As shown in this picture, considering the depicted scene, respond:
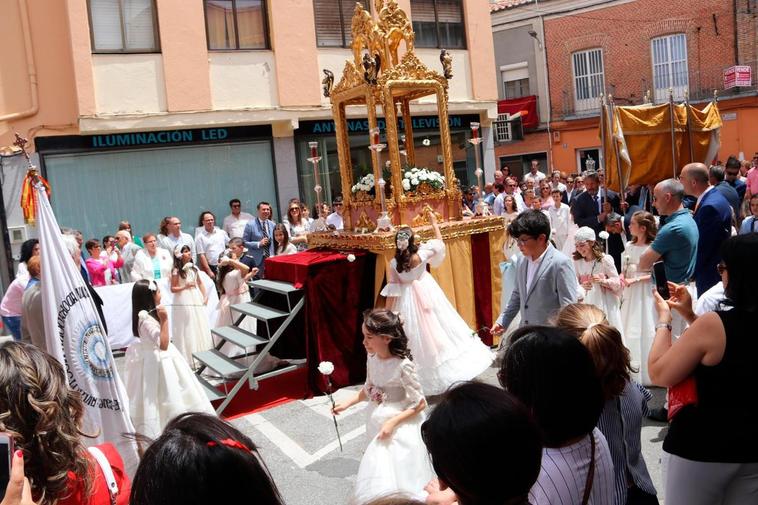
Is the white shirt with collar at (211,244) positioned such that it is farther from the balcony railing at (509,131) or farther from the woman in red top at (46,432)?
the balcony railing at (509,131)

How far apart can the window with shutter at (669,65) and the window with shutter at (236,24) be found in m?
16.8

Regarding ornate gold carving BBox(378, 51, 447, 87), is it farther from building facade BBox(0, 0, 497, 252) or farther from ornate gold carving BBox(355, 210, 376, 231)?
building facade BBox(0, 0, 497, 252)

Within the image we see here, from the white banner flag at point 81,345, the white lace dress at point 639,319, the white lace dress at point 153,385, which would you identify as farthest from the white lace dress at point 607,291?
the white banner flag at point 81,345

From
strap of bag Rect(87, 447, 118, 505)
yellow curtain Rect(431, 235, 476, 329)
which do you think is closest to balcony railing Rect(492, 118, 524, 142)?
yellow curtain Rect(431, 235, 476, 329)

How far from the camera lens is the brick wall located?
2495 cm

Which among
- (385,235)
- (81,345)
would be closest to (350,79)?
(385,235)

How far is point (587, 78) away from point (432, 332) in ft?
75.8

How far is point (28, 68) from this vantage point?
41.4 feet

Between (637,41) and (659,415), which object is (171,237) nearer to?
(659,415)

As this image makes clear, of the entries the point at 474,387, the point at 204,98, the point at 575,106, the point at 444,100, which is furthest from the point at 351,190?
the point at 575,106

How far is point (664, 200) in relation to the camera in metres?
5.81

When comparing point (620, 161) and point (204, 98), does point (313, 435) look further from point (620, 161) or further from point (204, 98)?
point (204, 98)

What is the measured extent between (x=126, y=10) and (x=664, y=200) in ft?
36.3

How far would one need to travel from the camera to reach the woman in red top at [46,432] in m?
2.20
